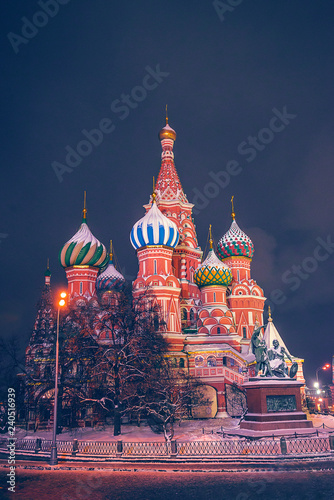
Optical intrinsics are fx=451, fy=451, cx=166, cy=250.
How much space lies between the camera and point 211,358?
37.4 meters

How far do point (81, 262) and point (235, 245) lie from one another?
59.1 feet

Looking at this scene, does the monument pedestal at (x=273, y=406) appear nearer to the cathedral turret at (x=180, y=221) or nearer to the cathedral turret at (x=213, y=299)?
the cathedral turret at (x=213, y=299)

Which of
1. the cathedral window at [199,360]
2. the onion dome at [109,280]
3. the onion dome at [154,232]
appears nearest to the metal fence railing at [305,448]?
the cathedral window at [199,360]

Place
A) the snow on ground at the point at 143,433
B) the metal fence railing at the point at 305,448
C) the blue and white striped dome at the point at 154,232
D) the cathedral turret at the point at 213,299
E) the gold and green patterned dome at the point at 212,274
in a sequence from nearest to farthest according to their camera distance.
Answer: the metal fence railing at the point at 305,448, the snow on ground at the point at 143,433, the blue and white striped dome at the point at 154,232, the cathedral turret at the point at 213,299, the gold and green patterned dome at the point at 212,274

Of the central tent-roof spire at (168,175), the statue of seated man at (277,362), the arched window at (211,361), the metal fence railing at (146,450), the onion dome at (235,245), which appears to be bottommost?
the metal fence railing at (146,450)

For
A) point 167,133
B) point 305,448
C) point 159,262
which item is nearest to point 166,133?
point 167,133

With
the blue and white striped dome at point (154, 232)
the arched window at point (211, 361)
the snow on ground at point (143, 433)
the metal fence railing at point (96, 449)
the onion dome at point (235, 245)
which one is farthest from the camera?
the onion dome at point (235, 245)

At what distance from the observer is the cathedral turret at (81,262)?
152 ft

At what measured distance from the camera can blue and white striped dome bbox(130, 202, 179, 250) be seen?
41.2 m

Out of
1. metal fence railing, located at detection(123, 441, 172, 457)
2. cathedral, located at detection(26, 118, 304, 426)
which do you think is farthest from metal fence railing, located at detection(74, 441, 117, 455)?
cathedral, located at detection(26, 118, 304, 426)

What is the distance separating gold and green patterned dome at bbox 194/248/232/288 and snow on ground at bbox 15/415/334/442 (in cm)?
1562

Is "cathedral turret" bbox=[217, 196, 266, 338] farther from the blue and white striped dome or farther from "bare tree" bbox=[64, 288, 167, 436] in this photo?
"bare tree" bbox=[64, 288, 167, 436]

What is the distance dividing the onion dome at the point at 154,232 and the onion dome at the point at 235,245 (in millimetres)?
12396

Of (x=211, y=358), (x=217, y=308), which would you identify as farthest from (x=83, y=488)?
(x=217, y=308)
